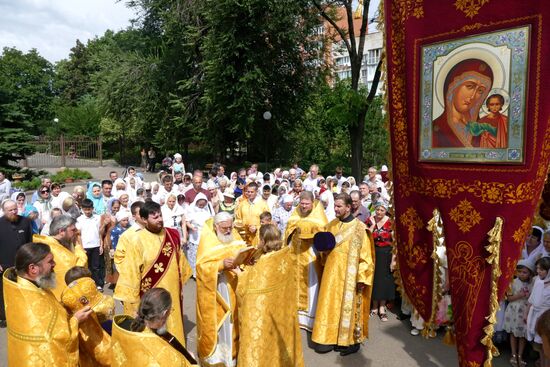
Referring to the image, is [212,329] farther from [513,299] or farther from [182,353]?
[513,299]

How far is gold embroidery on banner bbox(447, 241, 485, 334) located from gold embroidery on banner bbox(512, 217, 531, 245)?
0.68 feet

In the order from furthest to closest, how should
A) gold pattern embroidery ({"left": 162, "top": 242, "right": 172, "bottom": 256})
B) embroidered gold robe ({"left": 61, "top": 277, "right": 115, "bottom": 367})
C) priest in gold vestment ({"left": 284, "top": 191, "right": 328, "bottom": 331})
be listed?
priest in gold vestment ({"left": 284, "top": 191, "right": 328, "bottom": 331})
gold pattern embroidery ({"left": 162, "top": 242, "right": 172, "bottom": 256})
embroidered gold robe ({"left": 61, "top": 277, "right": 115, "bottom": 367})

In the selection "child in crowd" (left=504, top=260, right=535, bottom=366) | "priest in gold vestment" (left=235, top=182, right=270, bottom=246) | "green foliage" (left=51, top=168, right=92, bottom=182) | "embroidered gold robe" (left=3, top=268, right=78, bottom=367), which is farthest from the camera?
"green foliage" (left=51, top=168, right=92, bottom=182)

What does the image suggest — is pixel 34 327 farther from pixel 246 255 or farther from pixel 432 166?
pixel 432 166

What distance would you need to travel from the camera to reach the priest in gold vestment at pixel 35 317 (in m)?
3.21

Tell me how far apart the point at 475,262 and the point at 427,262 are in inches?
12.6

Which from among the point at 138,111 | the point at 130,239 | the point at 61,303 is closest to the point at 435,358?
the point at 130,239

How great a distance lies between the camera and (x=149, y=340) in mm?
2910

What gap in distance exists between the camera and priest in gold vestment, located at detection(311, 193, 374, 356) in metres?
5.69

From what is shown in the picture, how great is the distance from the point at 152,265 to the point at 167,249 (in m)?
0.24

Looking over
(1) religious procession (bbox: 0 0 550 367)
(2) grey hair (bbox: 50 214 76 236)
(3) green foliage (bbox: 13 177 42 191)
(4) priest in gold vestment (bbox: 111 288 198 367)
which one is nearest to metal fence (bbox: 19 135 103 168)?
(3) green foliage (bbox: 13 177 42 191)

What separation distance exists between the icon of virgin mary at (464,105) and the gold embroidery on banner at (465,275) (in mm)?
576

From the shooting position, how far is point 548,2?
2.11 metres

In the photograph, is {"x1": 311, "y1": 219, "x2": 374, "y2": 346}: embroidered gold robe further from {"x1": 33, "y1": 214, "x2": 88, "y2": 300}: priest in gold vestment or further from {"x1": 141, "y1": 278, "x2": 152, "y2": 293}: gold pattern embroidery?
{"x1": 33, "y1": 214, "x2": 88, "y2": 300}: priest in gold vestment
